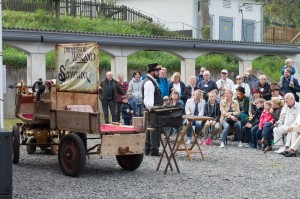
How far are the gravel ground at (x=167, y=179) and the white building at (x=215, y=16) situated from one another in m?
28.4

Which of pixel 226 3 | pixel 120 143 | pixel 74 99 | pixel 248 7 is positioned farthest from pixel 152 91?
pixel 248 7

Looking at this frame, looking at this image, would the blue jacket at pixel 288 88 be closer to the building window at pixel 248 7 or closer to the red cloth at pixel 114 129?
the red cloth at pixel 114 129

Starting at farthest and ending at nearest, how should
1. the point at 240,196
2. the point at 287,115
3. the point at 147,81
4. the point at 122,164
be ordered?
the point at 287,115, the point at 147,81, the point at 122,164, the point at 240,196

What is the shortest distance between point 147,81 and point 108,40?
12129 millimetres

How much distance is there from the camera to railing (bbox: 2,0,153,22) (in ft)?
134

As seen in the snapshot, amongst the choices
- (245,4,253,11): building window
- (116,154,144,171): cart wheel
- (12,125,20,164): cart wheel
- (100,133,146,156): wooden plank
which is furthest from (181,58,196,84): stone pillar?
(245,4,253,11): building window

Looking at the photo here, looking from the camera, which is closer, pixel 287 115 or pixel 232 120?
pixel 287 115

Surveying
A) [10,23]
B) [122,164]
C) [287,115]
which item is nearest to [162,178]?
[122,164]

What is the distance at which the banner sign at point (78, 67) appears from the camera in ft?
45.1

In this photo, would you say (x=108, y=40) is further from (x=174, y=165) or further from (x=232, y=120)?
(x=174, y=165)

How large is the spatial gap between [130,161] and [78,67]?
203 cm

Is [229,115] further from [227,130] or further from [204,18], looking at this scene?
[204,18]

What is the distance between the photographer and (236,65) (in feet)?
125

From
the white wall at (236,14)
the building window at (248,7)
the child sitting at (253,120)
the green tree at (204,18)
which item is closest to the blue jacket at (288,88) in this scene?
the child sitting at (253,120)
